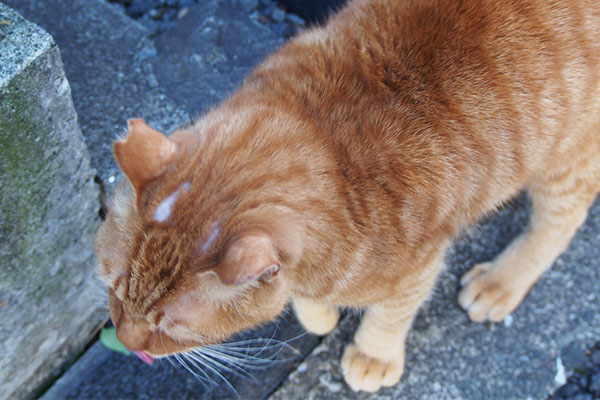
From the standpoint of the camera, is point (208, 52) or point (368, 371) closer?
point (368, 371)

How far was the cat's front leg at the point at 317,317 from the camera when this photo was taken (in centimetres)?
203

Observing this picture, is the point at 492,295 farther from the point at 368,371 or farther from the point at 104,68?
the point at 104,68

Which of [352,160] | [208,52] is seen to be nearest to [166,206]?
[352,160]

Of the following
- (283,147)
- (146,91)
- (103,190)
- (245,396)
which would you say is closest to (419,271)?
(283,147)

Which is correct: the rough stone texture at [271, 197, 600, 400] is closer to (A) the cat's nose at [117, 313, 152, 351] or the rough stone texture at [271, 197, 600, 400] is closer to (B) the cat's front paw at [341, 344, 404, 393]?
(B) the cat's front paw at [341, 344, 404, 393]

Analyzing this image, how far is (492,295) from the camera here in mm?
2199

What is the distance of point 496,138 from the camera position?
1.62 meters

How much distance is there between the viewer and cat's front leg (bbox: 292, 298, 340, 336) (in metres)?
2.03

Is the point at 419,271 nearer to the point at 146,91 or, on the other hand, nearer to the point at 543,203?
the point at 543,203

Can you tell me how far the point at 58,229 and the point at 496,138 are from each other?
1301 millimetres

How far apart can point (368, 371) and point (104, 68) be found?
148 cm

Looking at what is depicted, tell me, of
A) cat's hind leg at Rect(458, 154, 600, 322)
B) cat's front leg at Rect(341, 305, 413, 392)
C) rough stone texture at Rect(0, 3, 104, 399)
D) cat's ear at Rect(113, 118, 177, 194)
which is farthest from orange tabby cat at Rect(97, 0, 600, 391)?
rough stone texture at Rect(0, 3, 104, 399)

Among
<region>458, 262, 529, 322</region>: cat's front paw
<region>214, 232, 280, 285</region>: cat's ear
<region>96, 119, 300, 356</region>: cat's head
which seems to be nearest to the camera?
<region>214, 232, 280, 285</region>: cat's ear

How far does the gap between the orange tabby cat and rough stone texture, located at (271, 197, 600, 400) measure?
1.17 feet
